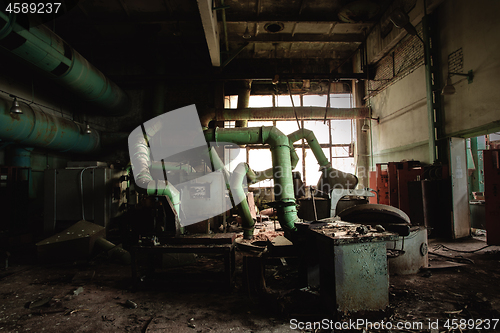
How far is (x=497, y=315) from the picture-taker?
2.51 metres

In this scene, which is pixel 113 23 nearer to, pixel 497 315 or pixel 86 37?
pixel 86 37

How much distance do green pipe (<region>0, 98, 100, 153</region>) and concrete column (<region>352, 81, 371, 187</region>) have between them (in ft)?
29.0

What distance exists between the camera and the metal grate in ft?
18.2

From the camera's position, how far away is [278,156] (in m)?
6.22

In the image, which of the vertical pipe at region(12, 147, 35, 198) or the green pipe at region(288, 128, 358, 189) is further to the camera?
the green pipe at region(288, 128, 358, 189)

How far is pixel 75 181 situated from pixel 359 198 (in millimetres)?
6851

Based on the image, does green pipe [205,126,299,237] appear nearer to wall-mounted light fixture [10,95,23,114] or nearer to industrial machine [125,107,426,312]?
industrial machine [125,107,426,312]

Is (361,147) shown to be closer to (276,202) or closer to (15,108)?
(276,202)

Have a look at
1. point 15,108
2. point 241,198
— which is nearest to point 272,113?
point 241,198

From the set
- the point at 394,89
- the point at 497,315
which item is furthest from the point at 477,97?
the point at 497,315

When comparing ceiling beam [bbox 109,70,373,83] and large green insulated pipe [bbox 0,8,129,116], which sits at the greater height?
ceiling beam [bbox 109,70,373,83]

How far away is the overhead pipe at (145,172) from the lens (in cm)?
447

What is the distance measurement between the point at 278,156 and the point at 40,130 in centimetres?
509

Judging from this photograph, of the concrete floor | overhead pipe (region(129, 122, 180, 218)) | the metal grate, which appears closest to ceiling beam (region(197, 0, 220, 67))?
overhead pipe (region(129, 122, 180, 218))
